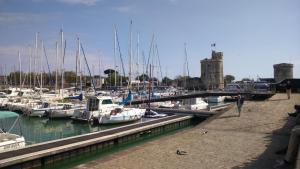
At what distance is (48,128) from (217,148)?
2469 cm

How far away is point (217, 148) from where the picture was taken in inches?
690

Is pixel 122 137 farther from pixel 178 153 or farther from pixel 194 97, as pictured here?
pixel 194 97

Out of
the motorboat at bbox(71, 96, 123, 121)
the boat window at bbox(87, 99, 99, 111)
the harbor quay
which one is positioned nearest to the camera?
the harbor quay

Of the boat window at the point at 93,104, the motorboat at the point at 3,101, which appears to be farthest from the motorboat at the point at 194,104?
the motorboat at the point at 3,101

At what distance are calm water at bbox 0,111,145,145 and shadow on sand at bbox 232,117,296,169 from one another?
1900cm

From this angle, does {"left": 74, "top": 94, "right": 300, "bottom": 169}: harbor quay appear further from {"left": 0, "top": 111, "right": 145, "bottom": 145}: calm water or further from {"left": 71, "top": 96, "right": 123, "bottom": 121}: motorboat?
{"left": 71, "top": 96, "right": 123, "bottom": 121}: motorboat

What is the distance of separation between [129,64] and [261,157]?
4270 cm

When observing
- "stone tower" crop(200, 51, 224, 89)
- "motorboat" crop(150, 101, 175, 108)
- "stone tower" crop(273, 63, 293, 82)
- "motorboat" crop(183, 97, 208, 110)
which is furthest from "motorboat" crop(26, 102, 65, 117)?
"stone tower" crop(200, 51, 224, 89)

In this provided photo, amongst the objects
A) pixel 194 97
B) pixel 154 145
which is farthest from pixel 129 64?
pixel 154 145

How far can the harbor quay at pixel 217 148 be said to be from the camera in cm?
1444

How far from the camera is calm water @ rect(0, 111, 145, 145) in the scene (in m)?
32.0

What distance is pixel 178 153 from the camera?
1642 centimetres

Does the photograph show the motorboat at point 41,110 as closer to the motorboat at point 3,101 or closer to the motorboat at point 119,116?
the motorboat at point 119,116

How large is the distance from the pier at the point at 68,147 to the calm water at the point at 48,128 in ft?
23.3
